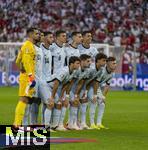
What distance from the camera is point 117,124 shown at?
1916 cm

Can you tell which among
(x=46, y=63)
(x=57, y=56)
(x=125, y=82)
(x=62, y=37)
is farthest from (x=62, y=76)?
(x=125, y=82)

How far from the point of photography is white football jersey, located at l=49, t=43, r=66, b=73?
1698cm

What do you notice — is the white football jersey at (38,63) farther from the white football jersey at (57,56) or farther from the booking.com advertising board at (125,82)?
the booking.com advertising board at (125,82)

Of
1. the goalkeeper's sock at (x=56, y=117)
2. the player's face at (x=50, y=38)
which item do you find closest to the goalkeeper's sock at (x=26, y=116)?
the goalkeeper's sock at (x=56, y=117)

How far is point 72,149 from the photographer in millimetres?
12812

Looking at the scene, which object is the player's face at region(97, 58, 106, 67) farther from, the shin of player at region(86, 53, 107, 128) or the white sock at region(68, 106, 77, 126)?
the white sock at region(68, 106, 77, 126)

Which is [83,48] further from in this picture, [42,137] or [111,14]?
[111,14]

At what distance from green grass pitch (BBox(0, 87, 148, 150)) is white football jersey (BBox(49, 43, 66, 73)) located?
160 cm

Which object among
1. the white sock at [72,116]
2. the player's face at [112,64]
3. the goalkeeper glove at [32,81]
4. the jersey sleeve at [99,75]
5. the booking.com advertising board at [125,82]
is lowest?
the white sock at [72,116]

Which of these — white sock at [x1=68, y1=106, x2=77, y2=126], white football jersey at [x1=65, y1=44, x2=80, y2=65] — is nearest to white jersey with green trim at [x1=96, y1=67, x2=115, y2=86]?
white football jersey at [x1=65, y1=44, x2=80, y2=65]

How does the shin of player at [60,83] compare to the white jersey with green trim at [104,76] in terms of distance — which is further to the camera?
the white jersey with green trim at [104,76]

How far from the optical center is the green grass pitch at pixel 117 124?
44.3 ft

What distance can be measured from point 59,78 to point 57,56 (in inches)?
32.4

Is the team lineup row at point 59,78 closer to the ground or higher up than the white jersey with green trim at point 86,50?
closer to the ground
